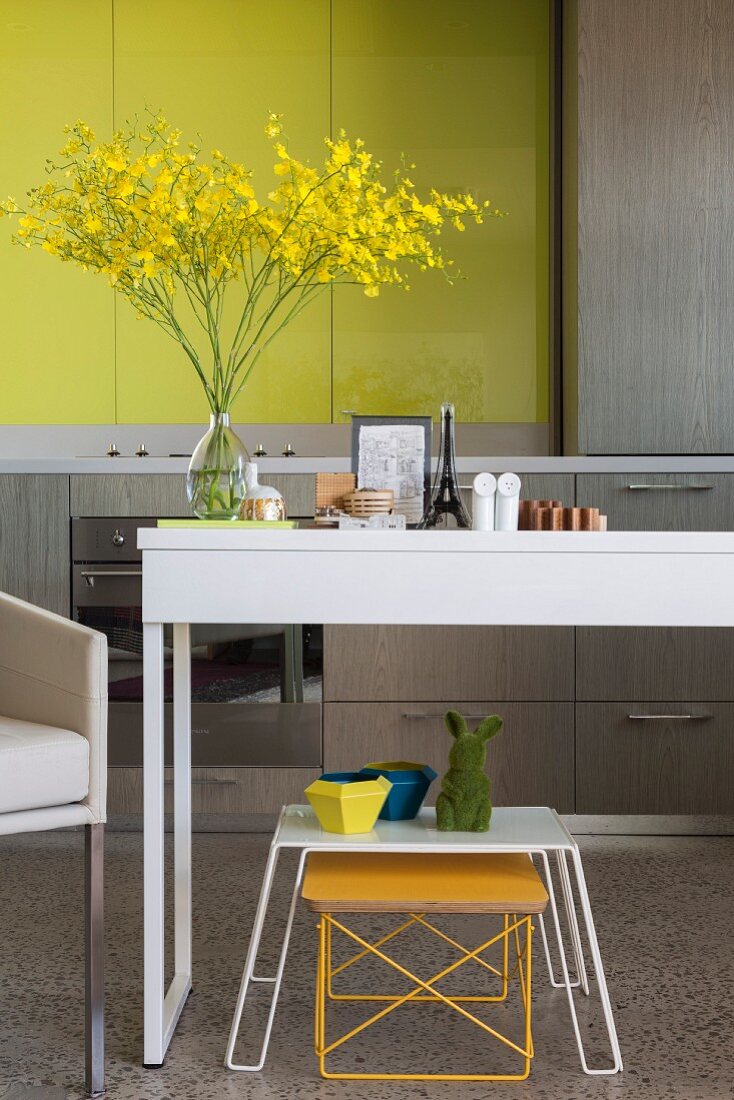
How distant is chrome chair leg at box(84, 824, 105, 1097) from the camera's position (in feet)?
5.62

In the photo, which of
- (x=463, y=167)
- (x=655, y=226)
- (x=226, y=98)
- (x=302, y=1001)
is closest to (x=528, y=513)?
(x=302, y=1001)

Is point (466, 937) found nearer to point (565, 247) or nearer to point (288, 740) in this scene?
point (288, 740)

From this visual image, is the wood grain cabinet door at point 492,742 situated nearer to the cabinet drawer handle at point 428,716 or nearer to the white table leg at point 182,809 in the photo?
the cabinet drawer handle at point 428,716

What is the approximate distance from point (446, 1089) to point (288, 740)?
1505mm

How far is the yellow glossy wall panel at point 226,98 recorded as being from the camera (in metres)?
3.84

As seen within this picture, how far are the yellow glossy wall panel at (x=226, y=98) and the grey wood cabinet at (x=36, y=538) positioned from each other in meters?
0.72

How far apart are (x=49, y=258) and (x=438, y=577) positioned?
2.61 meters

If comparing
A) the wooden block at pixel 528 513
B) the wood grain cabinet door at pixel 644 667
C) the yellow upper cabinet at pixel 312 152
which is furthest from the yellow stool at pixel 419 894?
the yellow upper cabinet at pixel 312 152

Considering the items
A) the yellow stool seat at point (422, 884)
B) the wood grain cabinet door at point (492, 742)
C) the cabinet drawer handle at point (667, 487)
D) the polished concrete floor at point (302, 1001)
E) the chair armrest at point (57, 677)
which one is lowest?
the polished concrete floor at point (302, 1001)

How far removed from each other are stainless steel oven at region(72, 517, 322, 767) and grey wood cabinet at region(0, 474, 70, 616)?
4cm

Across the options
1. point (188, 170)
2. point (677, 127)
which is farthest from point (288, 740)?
point (677, 127)

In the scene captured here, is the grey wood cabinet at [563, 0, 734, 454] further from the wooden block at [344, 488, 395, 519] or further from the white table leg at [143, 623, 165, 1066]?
the white table leg at [143, 623, 165, 1066]

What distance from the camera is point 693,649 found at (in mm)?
3172

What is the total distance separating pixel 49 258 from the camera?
3.87m
